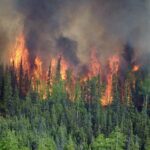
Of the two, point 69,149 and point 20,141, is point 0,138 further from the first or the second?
point 69,149

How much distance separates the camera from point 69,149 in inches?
7815

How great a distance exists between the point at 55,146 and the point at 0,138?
57.6 feet

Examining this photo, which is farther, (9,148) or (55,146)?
(55,146)

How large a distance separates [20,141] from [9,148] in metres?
12.6

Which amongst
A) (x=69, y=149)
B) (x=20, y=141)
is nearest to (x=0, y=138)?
(x=20, y=141)

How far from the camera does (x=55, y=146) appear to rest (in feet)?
655

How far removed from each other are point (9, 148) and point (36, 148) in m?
14.2

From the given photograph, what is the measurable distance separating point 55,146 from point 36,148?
603 centimetres

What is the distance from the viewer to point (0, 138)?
653 ft

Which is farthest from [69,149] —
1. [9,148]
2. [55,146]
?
[9,148]

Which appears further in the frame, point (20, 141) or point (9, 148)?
point (20, 141)

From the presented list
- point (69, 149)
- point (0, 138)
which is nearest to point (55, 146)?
point (69, 149)

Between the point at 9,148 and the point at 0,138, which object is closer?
the point at 9,148

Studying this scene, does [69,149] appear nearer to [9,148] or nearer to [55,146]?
[55,146]
